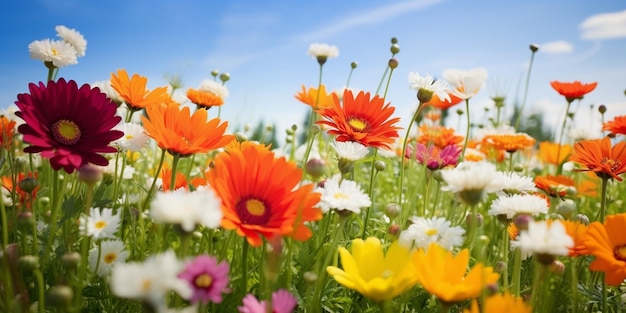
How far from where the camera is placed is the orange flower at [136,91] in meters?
1.34

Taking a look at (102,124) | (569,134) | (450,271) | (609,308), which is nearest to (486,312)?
(450,271)

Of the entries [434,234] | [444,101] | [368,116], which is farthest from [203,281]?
[444,101]

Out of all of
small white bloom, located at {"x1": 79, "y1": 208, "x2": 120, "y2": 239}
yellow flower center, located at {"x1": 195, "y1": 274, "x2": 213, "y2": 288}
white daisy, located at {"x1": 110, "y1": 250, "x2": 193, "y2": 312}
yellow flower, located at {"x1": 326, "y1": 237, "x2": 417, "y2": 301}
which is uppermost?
white daisy, located at {"x1": 110, "y1": 250, "x2": 193, "y2": 312}

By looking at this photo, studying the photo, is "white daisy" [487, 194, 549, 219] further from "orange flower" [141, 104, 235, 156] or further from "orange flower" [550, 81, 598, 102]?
"orange flower" [550, 81, 598, 102]

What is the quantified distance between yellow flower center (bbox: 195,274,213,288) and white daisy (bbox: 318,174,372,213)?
32 centimetres

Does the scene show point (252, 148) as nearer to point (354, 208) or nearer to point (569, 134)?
point (354, 208)

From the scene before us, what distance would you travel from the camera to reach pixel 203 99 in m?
1.66

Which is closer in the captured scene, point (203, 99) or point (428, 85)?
point (428, 85)

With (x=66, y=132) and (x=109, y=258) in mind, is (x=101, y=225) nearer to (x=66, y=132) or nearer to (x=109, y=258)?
(x=109, y=258)

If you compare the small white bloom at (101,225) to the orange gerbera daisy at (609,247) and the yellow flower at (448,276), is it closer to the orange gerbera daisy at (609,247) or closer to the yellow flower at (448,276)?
the yellow flower at (448,276)

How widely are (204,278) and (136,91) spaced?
2.84 feet

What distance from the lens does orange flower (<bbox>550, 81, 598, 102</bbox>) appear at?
80.9 inches

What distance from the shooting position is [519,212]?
3.43ft

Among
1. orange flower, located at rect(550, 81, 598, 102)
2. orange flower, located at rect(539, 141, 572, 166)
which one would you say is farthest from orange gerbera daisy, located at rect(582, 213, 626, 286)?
orange flower, located at rect(539, 141, 572, 166)
